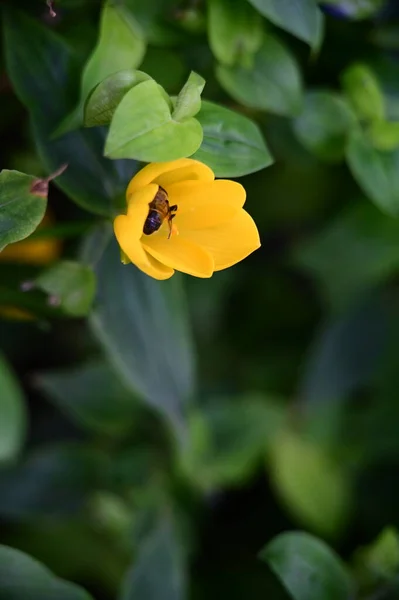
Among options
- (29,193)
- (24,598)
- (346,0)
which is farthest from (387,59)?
(24,598)

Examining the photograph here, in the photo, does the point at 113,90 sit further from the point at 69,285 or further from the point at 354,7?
the point at 354,7

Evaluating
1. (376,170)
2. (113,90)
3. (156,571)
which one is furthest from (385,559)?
(113,90)

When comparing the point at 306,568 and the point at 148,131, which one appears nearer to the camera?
the point at 148,131

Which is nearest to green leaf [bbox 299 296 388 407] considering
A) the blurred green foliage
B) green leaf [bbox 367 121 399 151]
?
the blurred green foliage

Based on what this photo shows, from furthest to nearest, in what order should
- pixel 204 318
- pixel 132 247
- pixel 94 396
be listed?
pixel 204 318
pixel 94 396
pixel 132 247

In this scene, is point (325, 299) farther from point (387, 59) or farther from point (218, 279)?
point (387, 59)

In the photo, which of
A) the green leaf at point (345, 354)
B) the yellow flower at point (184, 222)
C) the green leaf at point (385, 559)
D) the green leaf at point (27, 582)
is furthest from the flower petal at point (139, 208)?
the green leaf at point (345, 354)

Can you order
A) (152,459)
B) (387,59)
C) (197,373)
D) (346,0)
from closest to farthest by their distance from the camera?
(346,0), (387,59), (152,459), (197,373)
